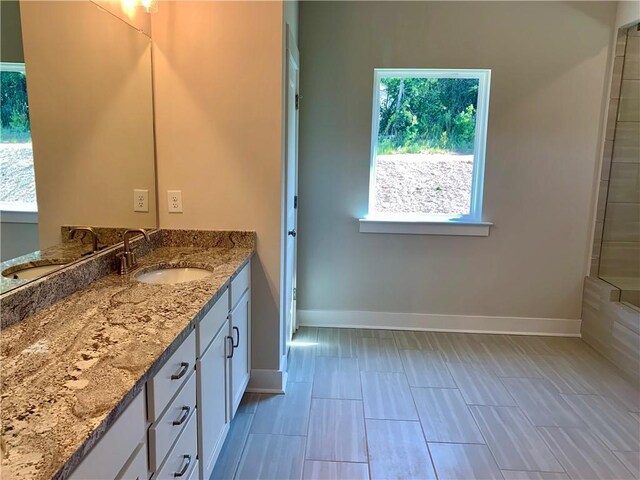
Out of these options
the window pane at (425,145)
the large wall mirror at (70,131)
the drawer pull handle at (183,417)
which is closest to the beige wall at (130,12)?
the large wall mirror at (70,131)

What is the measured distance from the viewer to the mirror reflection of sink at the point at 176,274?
202cm

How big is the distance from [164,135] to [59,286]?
108 centimetres

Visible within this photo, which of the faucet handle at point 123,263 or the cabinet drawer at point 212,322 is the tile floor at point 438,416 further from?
the faucet handle at point 123,263

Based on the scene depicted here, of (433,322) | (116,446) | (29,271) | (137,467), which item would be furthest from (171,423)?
(433,322)

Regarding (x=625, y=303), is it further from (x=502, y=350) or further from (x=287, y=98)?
(x=287, y=98)

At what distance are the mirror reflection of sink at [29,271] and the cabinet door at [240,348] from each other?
0.74 meters

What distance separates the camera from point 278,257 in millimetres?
2465

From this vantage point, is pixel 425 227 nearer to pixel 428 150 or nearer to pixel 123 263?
pixel 428 150

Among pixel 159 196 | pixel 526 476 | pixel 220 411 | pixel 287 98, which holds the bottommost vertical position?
pixel 526 476

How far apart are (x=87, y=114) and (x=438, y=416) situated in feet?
7.31

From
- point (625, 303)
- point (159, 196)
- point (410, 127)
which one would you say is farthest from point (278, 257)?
point (625, 303)

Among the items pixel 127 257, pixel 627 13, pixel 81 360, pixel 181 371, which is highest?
pixel 627 13

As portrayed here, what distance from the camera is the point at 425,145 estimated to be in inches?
136

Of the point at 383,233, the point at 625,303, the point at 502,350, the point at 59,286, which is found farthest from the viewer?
the point at 383,233
